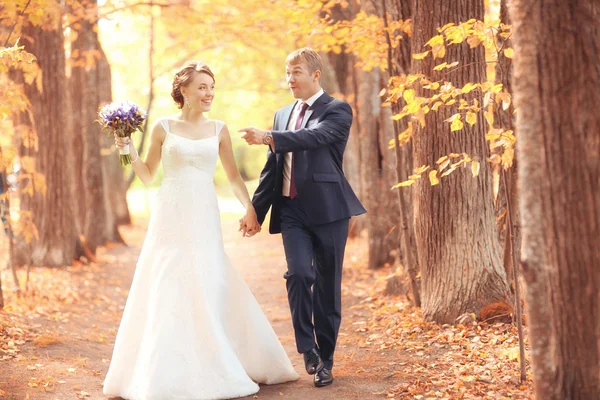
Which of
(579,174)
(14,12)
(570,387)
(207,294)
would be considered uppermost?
(14,12)

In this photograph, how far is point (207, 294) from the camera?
17.3 ft

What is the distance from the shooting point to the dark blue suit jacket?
A: 17.6 ft

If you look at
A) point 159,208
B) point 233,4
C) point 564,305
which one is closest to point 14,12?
point 159,208

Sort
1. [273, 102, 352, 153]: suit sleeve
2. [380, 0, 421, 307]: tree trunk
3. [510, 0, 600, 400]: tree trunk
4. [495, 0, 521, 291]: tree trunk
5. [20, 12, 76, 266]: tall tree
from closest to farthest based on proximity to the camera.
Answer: [510, 0, 600, 400]: tree trunk
[273, 102, 352, 153]: suit sleeve
[495, 0, 521, 291]: tree trunk
[380, 0, 421, 307]: tree trunk
[20, 12, 76, 266]: tall tree

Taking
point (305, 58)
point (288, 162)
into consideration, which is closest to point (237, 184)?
point (288, 162)

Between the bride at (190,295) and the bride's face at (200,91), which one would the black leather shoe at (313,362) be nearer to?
the bride at (190,295)

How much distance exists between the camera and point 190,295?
17.2ft

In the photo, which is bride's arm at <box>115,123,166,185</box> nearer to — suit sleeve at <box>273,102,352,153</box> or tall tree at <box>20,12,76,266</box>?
suit sleeve at <box>273,102,352,153</box>

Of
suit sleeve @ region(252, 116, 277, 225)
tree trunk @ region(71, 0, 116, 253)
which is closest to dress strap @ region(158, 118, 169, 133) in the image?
suit sleeve @ region(252, 116, 277, 225)

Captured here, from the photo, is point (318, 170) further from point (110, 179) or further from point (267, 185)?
point (110, 179)

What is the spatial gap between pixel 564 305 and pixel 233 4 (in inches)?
577

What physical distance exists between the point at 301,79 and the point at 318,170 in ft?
2.19

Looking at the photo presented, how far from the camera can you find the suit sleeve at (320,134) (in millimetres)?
5137

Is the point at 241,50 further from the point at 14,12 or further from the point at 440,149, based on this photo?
the point at 440,149
